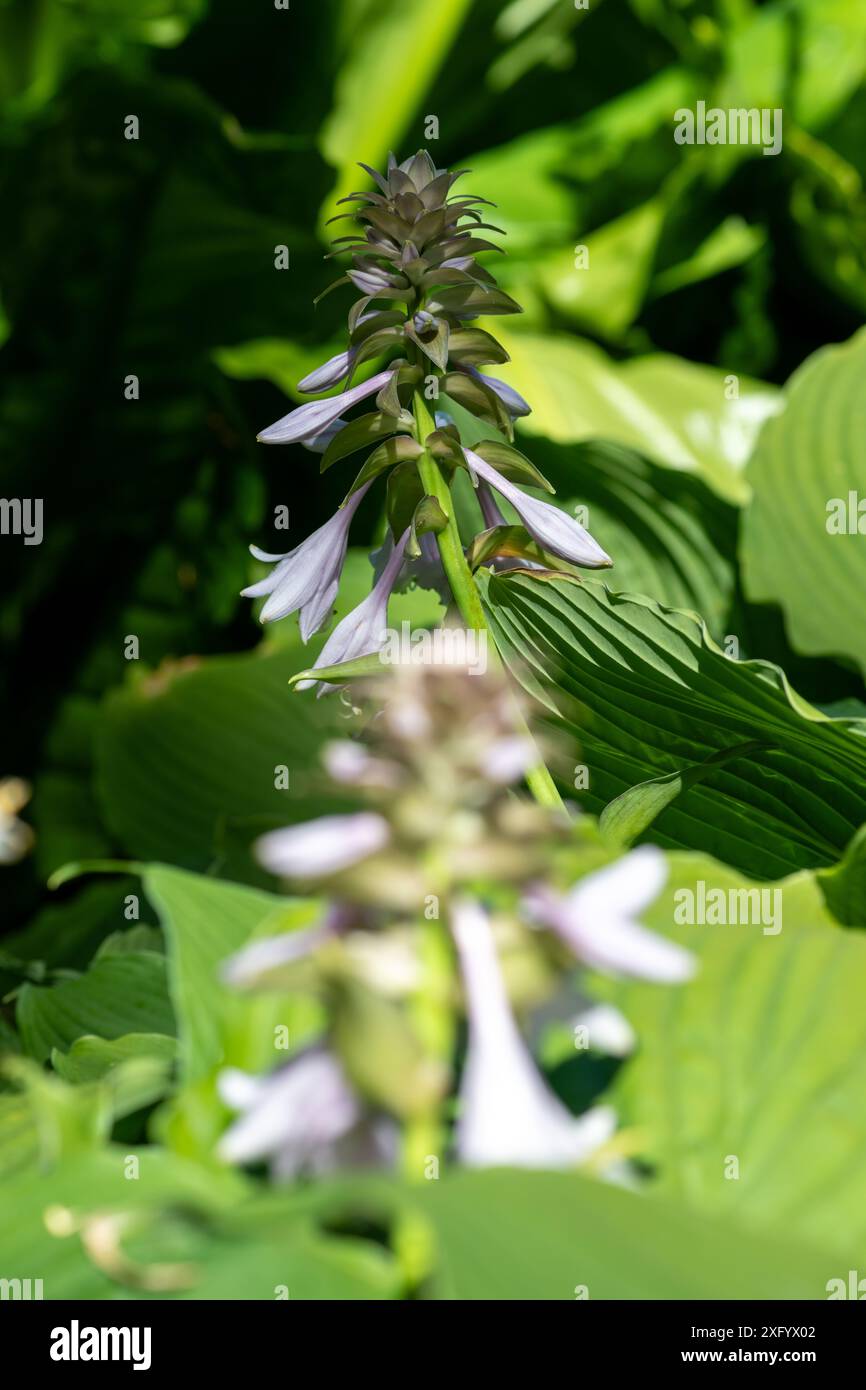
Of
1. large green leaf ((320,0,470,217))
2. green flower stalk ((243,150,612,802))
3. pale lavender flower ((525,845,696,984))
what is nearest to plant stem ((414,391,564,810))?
green flower stalk ((243,150,612,802))

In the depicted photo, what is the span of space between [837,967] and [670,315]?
1235 mm

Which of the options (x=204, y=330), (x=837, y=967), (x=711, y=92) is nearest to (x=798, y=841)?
(x=837, y=967)

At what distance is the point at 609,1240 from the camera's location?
17 centimetres

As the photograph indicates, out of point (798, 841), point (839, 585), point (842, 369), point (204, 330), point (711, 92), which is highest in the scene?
point (711, 92)

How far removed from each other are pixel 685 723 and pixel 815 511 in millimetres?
218

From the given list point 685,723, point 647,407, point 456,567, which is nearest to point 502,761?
point 456,567

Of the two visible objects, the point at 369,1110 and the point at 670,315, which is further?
the point at 670,315

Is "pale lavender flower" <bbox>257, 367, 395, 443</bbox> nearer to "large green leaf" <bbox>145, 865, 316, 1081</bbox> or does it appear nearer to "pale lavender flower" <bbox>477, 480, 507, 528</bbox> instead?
"pale lavender flower" <bbox>477, 480, 507, 528</bbox>

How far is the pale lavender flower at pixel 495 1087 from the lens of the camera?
0.18 meters

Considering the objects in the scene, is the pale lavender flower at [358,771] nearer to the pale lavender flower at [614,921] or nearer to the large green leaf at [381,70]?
the pale lavender flower at [614,921]

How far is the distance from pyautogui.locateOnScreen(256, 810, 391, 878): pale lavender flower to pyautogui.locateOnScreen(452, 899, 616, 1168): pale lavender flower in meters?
0.02

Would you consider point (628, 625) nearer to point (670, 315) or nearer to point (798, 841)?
point (798, 841)

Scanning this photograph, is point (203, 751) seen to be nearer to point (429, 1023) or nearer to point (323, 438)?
point (323, 438)

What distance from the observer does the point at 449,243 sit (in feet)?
1.12
